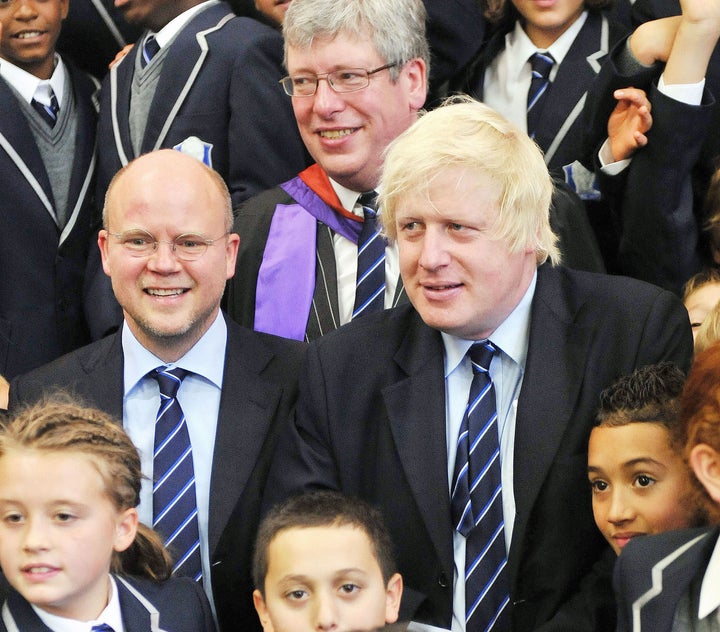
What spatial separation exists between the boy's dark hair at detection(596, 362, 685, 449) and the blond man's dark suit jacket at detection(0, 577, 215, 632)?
0.87 metres

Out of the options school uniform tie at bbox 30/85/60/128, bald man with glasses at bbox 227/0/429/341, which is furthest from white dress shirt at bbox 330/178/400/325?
school uniform tie at bbox 30/85/60/128

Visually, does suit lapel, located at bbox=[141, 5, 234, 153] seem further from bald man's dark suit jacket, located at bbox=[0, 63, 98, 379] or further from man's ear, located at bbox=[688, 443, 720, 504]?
man's ear, located at bbox=[688, 443, 720, 504]

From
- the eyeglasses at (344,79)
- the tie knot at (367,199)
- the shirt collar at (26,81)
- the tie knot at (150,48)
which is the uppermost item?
the tie knot at (150,48)

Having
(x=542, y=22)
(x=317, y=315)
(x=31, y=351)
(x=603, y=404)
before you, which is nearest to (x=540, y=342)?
(x=603, y=404)

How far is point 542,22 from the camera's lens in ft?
12.8

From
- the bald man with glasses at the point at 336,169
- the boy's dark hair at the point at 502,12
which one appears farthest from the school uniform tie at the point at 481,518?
the boy's dark hair at the point at 502,12

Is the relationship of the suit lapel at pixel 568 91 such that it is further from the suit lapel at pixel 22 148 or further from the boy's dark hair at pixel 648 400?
the suit lapel at pixel 22 148

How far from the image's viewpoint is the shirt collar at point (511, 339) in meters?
2.99

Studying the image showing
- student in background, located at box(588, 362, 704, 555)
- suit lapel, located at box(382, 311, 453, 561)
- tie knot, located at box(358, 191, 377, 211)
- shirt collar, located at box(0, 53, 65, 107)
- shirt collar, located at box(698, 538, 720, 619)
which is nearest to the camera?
shirt collar, located at box(698, 538, 720, 619)

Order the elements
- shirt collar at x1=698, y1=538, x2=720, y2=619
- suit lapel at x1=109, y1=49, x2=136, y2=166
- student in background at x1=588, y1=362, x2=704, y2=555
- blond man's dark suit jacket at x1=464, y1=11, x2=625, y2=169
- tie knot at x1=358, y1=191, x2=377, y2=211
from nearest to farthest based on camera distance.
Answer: shirt collar at x1=698, y1=538, x2=720, y2=619
student in background at x1=588, y1=362, x2=704, y2=555
tie knot at x1=358, y1=191, x2=377, y2=211
blond man's dark suit jacket at x1=464, y1=11, x2=625, y2=169
suit lapel at x1=109, y1=49, x2=136, y2=166

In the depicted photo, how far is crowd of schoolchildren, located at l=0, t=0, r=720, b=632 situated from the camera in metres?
2.76

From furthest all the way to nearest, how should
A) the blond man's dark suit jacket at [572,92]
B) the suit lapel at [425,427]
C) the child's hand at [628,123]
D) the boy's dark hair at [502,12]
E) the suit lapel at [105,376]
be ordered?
the boy's dark hair at [502,12] → the blond man's dark suit jacket at [572,92] → the child's hand at [628,123] → the suit lapel at [105,376] → the suit lapel at [425,427]

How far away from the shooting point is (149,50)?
164 inches

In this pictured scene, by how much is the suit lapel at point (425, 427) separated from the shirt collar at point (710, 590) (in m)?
0.59
